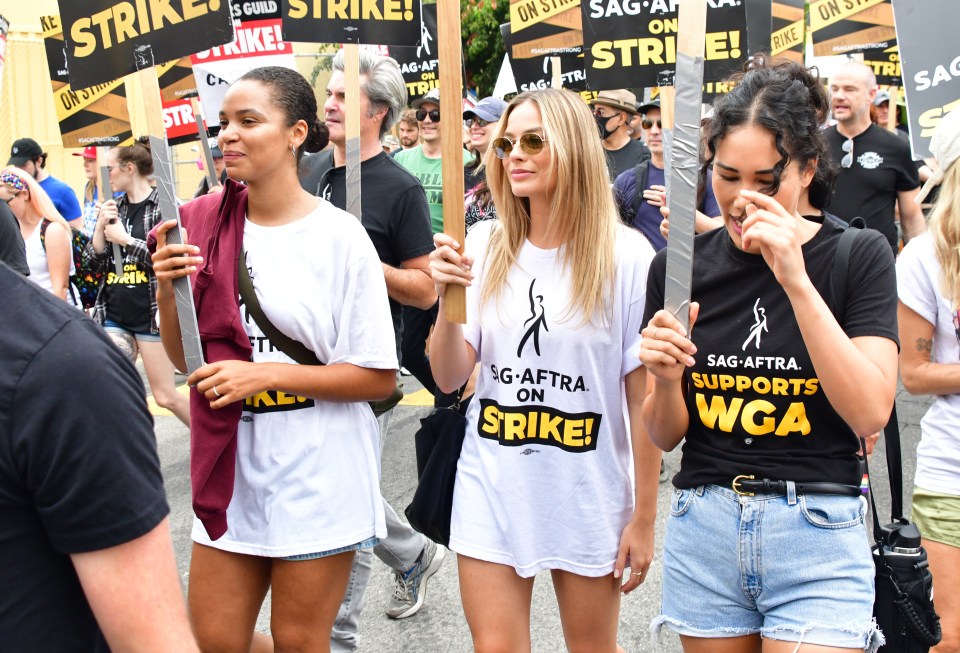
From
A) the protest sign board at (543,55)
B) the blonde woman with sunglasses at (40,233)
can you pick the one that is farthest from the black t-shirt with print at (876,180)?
the blonde woman with sunglasses at (40,233)

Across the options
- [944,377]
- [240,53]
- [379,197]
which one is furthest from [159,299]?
[240,53]

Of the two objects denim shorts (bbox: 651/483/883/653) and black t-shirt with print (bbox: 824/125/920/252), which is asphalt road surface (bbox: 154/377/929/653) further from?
black t-shirt with print (bbox: 824/125/920/252)

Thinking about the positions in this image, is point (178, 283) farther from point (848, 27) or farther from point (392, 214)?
point (848, 27)

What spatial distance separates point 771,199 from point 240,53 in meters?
4.71

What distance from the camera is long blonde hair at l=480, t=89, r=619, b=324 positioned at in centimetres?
307

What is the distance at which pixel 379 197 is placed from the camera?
4469mm

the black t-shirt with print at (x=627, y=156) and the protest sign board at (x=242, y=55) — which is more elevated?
the protest sign board at (x=242, y=55)

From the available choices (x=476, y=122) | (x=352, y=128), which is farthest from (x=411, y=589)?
(x=476, y=122)

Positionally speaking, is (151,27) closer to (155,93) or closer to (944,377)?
(155,93)

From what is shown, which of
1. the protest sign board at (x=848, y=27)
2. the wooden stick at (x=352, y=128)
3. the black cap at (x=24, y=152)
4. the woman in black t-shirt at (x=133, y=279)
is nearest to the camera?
the wooden stick at (x=352, y=128)

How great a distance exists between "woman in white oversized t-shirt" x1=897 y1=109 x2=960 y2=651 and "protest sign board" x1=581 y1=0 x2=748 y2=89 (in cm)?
162

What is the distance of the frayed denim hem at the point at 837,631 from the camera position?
2.40m

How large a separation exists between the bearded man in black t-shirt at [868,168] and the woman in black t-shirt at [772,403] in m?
4.87

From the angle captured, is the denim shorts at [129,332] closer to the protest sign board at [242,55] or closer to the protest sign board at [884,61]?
the protest sign board at [242,55]
